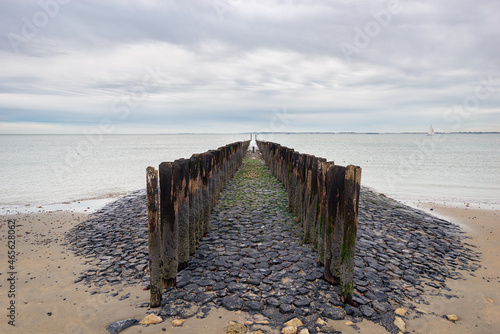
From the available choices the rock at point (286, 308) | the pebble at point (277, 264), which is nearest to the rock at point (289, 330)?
the pebble at point (277, 264)

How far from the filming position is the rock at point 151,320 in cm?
401

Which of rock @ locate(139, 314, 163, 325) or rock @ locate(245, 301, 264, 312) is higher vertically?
rock @ locate(245, 301, 264, 312)

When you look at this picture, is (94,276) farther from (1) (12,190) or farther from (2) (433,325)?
(1) (12,190)

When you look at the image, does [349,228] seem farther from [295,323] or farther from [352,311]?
[295,323]

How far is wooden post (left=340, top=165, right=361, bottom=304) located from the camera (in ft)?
14.1

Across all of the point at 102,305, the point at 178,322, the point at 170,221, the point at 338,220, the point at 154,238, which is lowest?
the point at 102,305

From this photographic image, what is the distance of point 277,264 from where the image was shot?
223 inches

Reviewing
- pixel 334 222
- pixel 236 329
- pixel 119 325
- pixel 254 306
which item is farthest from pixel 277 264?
pixel 119 325

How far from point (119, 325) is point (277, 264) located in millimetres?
2815

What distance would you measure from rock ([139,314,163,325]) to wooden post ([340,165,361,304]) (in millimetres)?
2624

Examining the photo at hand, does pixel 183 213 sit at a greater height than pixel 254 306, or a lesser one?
greater

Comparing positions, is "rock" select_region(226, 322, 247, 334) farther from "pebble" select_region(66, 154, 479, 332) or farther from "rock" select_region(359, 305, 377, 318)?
"rock" select_region(359, 305, 377, 318)

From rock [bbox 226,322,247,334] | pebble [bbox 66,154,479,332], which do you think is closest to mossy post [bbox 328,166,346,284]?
pebble [bbox 66,154,479,332]

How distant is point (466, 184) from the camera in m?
21.3
